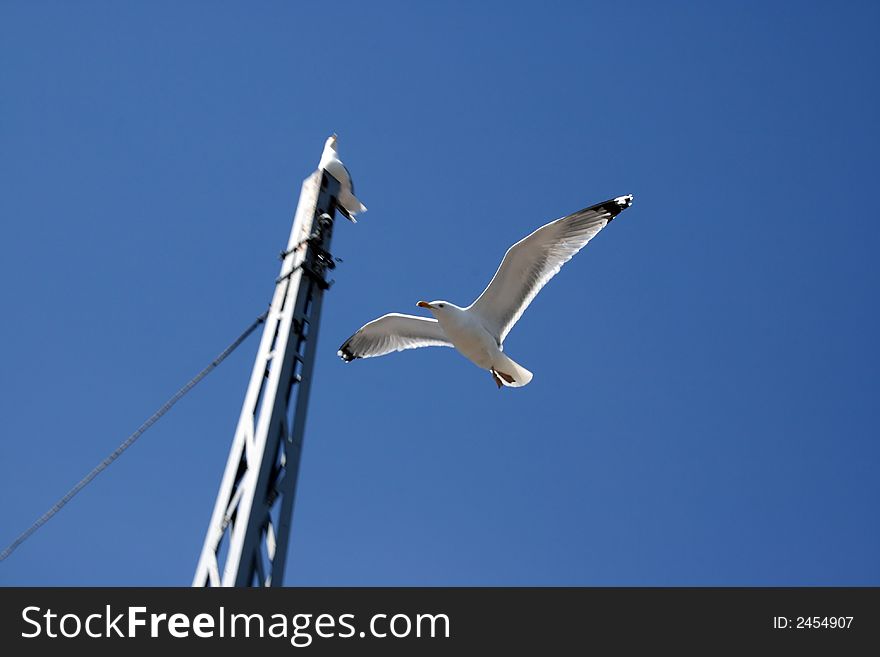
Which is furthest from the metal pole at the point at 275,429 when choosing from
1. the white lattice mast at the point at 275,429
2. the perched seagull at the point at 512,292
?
the perched seagull at the point at 512,292

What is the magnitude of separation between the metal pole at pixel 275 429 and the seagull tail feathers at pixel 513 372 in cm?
249

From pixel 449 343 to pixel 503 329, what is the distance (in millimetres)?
657

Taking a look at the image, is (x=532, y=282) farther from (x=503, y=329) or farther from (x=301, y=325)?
(x=301, y=325)

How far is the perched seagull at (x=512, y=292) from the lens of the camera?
8.25 meters

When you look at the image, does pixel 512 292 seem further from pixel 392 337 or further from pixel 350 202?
pixel 350 202

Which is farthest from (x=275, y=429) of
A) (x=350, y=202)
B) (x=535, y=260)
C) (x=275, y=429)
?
(x=535, y=260)

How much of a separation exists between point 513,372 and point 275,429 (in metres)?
3.42

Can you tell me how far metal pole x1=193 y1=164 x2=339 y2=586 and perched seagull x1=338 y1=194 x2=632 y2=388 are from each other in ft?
6.90

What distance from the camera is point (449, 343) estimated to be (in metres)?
8.99

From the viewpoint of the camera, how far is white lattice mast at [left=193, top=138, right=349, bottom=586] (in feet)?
16.6

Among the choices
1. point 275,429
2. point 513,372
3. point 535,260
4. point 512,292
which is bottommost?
point 275,429

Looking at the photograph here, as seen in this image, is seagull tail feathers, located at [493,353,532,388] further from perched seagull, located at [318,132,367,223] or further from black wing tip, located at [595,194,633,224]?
perched seagull, located at [318,132,367,223]

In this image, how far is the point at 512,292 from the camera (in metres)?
8.50
